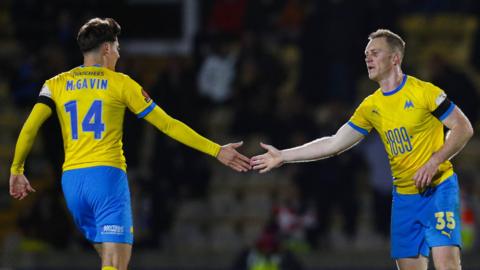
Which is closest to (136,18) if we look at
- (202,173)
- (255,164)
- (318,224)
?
(202,173)

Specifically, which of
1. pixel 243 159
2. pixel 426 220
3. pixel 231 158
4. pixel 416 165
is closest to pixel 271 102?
pixel 243 159

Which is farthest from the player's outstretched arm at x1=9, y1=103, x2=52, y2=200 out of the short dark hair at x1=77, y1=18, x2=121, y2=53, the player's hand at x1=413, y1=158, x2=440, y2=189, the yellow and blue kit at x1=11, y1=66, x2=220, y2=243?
the player's hand at x1=413, y1=158, x2=440, y2=189

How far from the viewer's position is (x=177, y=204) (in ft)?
51.5

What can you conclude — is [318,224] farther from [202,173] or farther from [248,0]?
[248,0]

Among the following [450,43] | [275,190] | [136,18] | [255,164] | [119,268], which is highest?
[136,18]

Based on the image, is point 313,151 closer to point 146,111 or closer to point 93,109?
point 146,111

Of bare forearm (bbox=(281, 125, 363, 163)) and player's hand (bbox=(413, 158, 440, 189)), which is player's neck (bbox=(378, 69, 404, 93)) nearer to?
bare forearm (bbox=(281, 125, 363, 163))

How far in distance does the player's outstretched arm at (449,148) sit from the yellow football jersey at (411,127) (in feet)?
0.28

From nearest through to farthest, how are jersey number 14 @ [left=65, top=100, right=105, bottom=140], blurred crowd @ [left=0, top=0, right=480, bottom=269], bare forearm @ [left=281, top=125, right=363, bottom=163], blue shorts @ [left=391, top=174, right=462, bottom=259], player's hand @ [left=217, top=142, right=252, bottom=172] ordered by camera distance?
jersey number 14 @ [left=65, top=100, right=105, bottom=140] < blue shorts @ [left=391, top=174, right=462, bottom=259] < player's hand @ [left=217, top=142, right=252, bottom=172] < bare forearm @ [left=281, top=125, right=363, bottom=163] < blurred crowd @ [left=0, top=0, right=480, bottom=269]

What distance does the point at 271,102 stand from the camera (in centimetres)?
1585

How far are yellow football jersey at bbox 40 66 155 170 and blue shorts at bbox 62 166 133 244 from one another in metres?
0.08

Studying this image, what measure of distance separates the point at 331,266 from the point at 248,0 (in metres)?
4.69

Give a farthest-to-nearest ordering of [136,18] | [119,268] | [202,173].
A: [136,18] < [202,173] < [119,268]

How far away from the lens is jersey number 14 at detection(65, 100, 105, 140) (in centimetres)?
799
